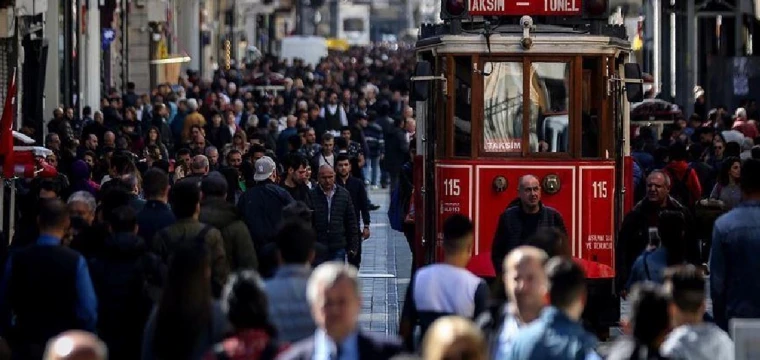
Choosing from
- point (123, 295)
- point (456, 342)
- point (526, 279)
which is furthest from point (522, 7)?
point (456, 342)

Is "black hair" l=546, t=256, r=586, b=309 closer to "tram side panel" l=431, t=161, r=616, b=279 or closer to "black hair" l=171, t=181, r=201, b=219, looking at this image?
"black hair" l=171, t=181, r=201, b=219

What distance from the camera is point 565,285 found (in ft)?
27.4

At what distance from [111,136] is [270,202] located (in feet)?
29.0

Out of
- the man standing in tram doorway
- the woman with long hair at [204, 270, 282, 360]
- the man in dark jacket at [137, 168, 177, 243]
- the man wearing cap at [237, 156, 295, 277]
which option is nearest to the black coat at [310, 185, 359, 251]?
the man wearing cap at [237, 156, 295, 277]

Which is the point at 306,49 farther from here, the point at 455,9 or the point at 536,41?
the point at 536,41

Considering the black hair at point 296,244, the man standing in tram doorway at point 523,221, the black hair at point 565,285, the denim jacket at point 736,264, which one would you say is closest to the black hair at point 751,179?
the denim jacket at point 736,264

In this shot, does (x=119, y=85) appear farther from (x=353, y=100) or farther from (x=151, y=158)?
(x=151, y=158)

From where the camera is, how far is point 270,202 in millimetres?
16078

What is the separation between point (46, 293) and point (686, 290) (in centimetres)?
357

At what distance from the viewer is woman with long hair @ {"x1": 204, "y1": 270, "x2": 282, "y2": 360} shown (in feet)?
26.9

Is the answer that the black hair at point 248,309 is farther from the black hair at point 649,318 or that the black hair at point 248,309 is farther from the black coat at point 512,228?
the black coat at point 512,228

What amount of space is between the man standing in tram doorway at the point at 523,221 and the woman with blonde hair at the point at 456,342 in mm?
7084

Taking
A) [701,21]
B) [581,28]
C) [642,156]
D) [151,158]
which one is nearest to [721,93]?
[701,21]

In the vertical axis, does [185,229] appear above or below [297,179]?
below
